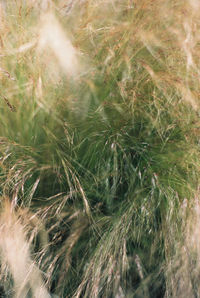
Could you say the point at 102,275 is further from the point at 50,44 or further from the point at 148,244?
the point at 50,44

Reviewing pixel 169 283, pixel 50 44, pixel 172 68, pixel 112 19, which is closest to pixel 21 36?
pixel 50 44

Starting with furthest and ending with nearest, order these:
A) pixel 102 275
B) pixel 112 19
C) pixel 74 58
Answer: pixel 112 19 → pixel 74 58 → pixel 102 275

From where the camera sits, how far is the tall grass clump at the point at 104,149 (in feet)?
4.05

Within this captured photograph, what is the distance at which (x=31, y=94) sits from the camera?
1369mm

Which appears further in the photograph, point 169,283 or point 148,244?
point 148,244

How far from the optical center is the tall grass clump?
1.24 metres

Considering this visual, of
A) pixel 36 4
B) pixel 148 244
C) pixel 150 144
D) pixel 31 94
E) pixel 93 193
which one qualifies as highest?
pixel 36 4

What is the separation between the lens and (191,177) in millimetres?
1338

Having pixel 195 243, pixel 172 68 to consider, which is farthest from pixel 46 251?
pixel 172 68

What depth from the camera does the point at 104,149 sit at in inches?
53.6

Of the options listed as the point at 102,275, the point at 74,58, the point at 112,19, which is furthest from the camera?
the point at 112,19

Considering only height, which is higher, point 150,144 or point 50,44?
point 50,44

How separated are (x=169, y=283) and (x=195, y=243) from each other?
14cm

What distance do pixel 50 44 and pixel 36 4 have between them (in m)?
0.31
